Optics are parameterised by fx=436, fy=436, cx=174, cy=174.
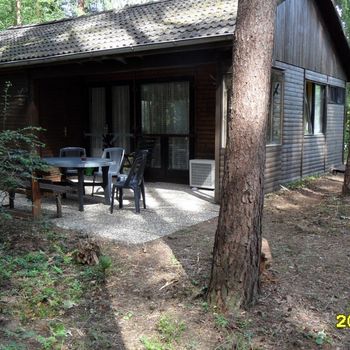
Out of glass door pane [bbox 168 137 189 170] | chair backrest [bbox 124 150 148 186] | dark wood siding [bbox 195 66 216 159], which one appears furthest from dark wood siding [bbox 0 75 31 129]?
chair backrest [bbox 124 150 148 186]

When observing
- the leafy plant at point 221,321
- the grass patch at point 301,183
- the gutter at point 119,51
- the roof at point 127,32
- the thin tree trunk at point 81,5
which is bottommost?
the leafy plant at point 221,321

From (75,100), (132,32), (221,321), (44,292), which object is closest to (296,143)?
(132,32)

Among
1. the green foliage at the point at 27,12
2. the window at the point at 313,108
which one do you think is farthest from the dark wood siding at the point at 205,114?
the green foliage at the point at 27,12

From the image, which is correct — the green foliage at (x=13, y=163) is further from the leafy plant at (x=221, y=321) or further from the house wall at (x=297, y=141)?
the house wall at (x=297, y=141)

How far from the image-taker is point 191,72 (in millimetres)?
9305

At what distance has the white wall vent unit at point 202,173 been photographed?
8664 mm

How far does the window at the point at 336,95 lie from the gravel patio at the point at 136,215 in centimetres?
559

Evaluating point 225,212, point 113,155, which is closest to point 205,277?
point 225,212

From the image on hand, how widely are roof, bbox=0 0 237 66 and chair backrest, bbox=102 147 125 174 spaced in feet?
5.63

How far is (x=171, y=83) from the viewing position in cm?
961

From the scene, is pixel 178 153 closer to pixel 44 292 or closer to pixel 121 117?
pixel 121 117

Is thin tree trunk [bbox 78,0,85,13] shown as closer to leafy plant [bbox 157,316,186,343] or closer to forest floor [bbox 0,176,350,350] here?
forest floor [bbox 0,176,350,350]

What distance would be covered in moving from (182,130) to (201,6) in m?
2.58

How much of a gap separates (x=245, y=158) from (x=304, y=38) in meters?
7.52
